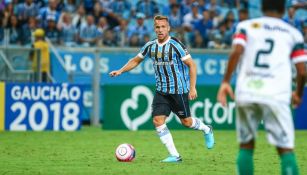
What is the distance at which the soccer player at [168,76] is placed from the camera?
1309cm

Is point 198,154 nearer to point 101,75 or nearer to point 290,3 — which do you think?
point 101,75

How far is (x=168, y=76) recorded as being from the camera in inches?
525

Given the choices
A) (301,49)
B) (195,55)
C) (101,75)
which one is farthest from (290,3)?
(301,49)

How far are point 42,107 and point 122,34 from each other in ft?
14.4

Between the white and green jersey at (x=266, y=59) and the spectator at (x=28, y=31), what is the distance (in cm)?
1612

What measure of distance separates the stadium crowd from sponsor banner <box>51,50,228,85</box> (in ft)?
2.35

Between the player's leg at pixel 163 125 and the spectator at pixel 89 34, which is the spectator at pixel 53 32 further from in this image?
the player's leg at pixel 163 125

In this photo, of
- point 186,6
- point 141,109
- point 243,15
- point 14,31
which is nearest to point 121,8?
point 186,6

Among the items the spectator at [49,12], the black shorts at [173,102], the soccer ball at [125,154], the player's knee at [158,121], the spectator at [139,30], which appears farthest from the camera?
the spectator at [139,30]

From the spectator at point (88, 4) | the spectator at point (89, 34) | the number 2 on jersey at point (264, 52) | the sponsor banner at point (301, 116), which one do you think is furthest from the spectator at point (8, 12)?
the number 2 on jersey at point (264, 52)

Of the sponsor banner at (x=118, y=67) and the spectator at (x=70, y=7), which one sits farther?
the spectator at (x=70, y=7)

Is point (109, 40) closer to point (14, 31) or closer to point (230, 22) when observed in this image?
point (14, 31)

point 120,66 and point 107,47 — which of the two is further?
point 107,47

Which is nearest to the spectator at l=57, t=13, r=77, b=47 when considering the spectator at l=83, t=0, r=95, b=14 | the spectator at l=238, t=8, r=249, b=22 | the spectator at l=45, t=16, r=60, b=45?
the spectator at l=45, t=16, r=60, b=45
